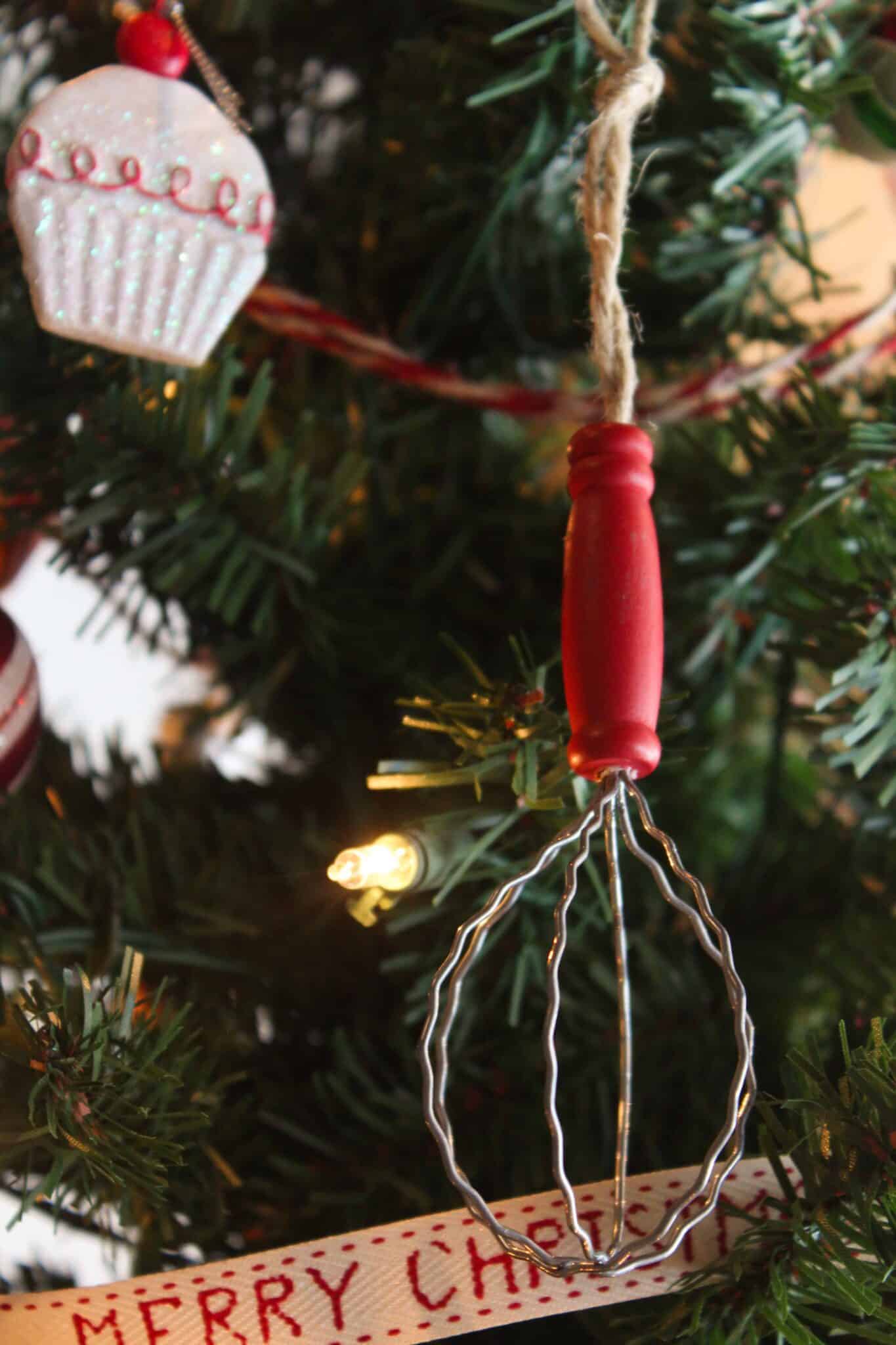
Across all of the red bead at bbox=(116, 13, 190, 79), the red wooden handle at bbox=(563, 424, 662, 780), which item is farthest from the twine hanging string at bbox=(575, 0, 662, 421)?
the red bead at bbox=(116, 13, 190, 79)

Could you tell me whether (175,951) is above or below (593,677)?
below

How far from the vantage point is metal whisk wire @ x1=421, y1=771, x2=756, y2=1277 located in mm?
234

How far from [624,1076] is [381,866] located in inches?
2.9

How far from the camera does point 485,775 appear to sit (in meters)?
0.30

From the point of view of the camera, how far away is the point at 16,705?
35 cm

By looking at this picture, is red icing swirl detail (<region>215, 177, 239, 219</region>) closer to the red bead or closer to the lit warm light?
the red bead

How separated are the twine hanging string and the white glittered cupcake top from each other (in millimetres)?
99

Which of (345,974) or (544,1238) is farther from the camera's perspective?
(345,974)

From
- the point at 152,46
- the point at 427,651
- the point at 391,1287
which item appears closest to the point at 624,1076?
the point at 391,1287

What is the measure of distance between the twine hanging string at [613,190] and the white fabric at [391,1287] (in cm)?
18

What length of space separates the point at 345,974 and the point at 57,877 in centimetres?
10

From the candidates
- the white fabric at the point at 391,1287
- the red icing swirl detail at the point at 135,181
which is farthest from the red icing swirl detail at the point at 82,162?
the white fabric at the point at 391,1287

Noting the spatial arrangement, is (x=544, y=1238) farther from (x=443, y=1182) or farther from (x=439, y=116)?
(x=439, y=116)

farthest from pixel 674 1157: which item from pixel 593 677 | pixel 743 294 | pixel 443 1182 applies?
pixel 743 294
